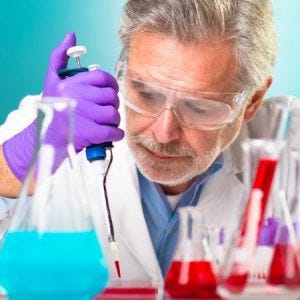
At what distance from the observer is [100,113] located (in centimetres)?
163

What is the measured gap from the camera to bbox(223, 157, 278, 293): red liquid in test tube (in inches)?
35.3

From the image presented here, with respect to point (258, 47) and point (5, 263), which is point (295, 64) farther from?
point (5, 263)

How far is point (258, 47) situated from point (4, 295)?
127cm

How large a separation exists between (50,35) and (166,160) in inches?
48.9

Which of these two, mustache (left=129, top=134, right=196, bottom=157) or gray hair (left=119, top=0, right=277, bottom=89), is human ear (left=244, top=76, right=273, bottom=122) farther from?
mustache (left=129, top=134, right=196, bottom=157)

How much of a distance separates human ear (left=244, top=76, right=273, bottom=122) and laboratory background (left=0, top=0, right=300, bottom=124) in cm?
82

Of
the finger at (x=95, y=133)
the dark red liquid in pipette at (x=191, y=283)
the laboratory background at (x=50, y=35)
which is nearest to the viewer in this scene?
the dark red liquid in pipette at (x=191, y=283)

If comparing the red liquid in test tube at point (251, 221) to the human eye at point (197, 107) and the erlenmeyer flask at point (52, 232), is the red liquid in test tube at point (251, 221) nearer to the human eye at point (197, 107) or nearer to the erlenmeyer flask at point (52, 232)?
the erlenmeyer flask at point (52, 232)

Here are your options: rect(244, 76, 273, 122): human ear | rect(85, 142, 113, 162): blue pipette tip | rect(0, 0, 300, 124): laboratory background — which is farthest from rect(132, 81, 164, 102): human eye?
rect(0, 0, 300, 124): laboratory background

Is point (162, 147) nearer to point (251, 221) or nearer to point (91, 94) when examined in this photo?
point (91, 94)

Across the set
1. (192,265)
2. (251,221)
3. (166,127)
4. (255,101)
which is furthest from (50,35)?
(251,221)

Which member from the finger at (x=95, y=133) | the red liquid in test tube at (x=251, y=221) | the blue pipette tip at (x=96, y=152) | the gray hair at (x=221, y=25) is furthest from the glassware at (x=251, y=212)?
the gray hair at (x=221, y=25)

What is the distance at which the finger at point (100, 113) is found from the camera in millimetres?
1633

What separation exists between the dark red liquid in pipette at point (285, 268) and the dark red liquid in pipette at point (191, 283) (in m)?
0.11
